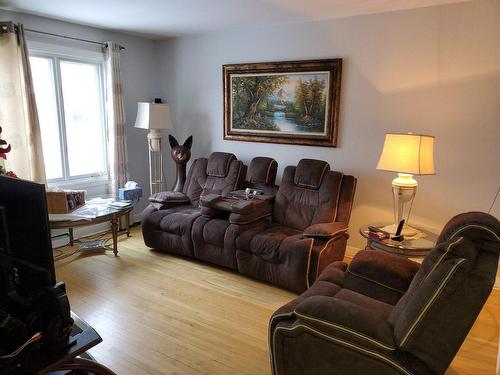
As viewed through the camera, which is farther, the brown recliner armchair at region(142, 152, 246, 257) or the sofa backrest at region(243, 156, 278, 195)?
the sofa backrest at region(243, 156, 278, 195)

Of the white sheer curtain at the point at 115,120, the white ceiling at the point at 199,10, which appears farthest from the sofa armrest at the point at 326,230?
the white sheer curtain at the point at 115,120

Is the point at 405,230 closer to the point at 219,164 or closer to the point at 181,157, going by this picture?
the point at 219,164

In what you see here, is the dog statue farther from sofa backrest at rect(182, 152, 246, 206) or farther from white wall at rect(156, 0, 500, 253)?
white wall at rect(156, 0, 500, 253)

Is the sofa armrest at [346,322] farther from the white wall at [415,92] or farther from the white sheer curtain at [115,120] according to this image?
the white sheer curtain at [115,120]

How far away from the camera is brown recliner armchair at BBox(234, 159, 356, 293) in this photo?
2781 mm

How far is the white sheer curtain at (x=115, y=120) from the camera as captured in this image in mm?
4078

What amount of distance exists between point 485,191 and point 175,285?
2.84m

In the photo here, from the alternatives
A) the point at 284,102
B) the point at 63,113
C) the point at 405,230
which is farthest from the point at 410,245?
the point at 63,113

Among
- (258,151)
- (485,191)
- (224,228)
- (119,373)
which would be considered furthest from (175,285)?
(485,191)

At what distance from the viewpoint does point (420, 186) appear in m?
3.23

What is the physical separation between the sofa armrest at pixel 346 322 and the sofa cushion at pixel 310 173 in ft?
6.13

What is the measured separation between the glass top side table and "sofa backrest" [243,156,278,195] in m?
1.29

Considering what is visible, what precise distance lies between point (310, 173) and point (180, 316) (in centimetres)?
176

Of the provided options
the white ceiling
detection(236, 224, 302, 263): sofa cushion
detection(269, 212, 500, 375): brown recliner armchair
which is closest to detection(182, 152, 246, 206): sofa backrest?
detection(236, 224, 302, 263): sofa cushion
